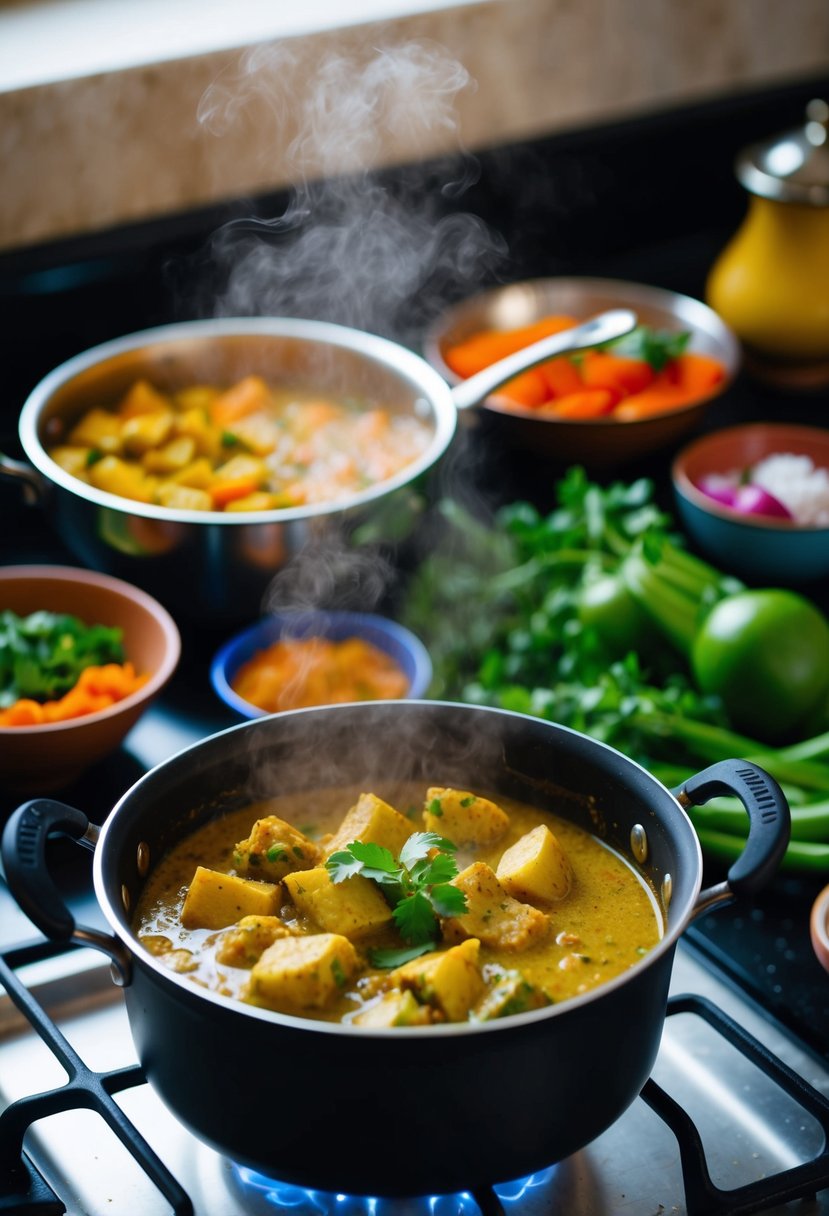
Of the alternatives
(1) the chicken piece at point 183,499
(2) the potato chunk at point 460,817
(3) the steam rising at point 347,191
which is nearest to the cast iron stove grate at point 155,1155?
(2) the potato chunk at point 460,817

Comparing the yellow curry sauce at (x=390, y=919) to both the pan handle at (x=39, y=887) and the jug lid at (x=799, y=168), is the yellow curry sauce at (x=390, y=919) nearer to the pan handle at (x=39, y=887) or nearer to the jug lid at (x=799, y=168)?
the pan handle at (x=39, y=887)


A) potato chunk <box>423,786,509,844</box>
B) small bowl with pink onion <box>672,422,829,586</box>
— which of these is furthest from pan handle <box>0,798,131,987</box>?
small bowl with pink onion <box>672,422,829,586</box>

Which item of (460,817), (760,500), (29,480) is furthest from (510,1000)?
(760,500)

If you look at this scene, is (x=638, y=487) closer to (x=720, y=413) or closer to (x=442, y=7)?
(x=720, y=413)

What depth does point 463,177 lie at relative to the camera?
2.55m

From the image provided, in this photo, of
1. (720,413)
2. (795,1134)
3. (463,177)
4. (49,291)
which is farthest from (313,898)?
(463,177)

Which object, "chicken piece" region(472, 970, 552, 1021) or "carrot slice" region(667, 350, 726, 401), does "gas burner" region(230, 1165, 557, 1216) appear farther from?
"carrot slice" region(667, 350, 726, 401)

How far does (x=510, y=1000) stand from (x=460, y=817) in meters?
0.27

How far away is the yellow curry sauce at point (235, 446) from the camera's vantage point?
1821 mm

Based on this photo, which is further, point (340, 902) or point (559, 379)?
point (559, 379)

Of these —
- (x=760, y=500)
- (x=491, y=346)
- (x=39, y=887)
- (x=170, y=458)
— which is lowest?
(x=760, y=500)

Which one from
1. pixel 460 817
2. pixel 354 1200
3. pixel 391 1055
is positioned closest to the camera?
pixel 391 1055

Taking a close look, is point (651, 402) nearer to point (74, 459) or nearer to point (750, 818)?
point (74, 459)

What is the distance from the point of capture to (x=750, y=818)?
1039 millimetres
